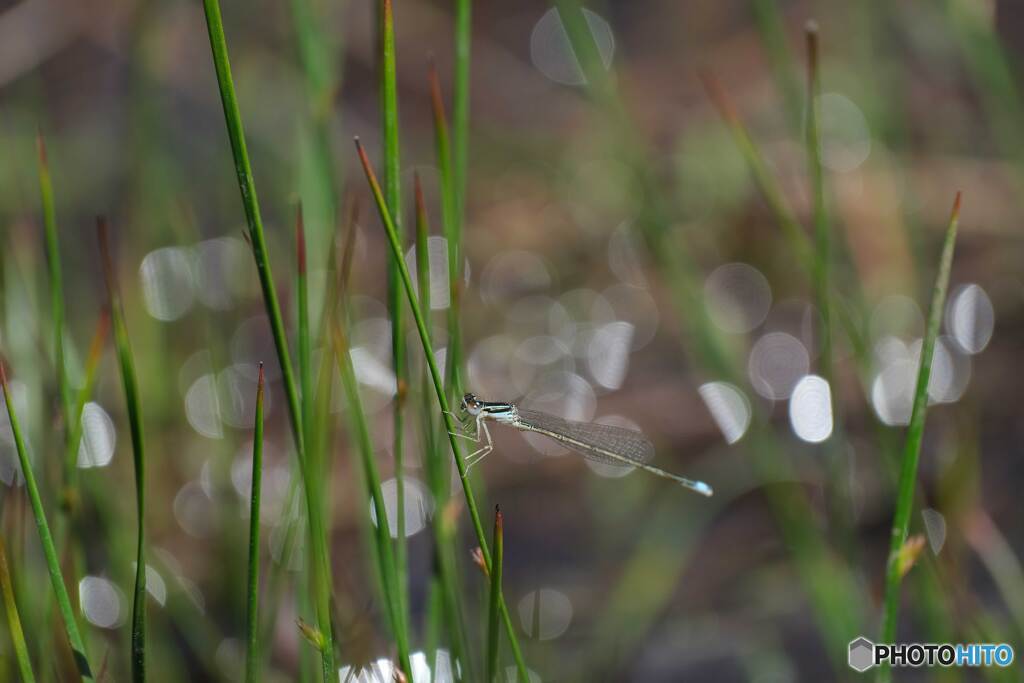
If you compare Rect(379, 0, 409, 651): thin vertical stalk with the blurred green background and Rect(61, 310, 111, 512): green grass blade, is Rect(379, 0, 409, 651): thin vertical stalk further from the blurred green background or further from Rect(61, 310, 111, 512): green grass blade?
Rect(61, 310, 111, 512): green grass blade

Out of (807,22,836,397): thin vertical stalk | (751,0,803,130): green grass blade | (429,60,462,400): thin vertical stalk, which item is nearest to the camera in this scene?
(429,60,462,400): thin vertical stalk

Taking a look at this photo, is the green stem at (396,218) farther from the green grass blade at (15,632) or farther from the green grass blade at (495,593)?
the green grass blade at (15,632)

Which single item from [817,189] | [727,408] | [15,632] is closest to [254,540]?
[15,632]

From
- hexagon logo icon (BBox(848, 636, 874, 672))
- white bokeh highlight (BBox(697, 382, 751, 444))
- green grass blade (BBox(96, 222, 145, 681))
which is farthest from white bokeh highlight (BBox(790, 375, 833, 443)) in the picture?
green grass blade (BBox(96, 222, 145, 681))

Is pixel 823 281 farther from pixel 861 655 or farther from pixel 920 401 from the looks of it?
pixel 861 655

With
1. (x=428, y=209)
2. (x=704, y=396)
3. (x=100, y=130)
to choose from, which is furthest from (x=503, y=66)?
(x=704, y=396)

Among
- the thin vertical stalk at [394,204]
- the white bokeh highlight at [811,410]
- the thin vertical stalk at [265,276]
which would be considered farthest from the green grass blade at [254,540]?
the white bokeh highlight at [811,410]
